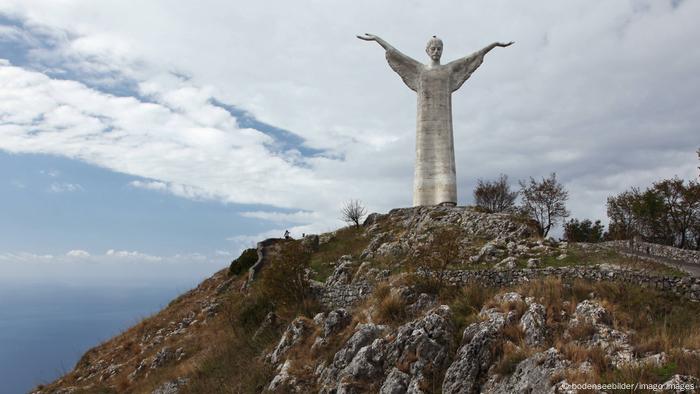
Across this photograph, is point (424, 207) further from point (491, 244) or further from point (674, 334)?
point (674, 334)

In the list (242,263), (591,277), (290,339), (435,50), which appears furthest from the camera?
(242,263)

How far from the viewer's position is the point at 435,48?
32719 mm

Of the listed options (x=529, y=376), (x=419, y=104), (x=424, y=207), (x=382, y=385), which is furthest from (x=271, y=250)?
(x=529, y=376)

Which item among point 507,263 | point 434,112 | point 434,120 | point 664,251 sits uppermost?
point 434,112

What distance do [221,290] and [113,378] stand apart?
10.5 m

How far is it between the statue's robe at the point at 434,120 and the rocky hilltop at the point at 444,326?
3.41 meters

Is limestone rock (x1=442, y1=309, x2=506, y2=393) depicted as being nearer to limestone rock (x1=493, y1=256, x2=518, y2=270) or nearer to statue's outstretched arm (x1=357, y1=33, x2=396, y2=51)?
limestone rock (x1=493, y1=256, x2=518, y2=270)

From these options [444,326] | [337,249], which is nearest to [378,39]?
[337,249]

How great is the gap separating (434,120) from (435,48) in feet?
17.4

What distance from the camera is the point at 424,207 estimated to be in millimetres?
30250

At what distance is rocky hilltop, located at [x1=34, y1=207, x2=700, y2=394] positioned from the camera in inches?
390

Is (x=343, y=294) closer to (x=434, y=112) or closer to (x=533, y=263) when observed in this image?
(x=533, y=263)

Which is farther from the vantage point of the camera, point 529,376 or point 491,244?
point 491,244

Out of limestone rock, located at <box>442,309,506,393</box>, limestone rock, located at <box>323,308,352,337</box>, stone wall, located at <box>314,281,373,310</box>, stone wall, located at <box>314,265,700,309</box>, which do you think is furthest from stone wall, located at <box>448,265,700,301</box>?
limestone rock, located at <box>442,309,506,393</box>
